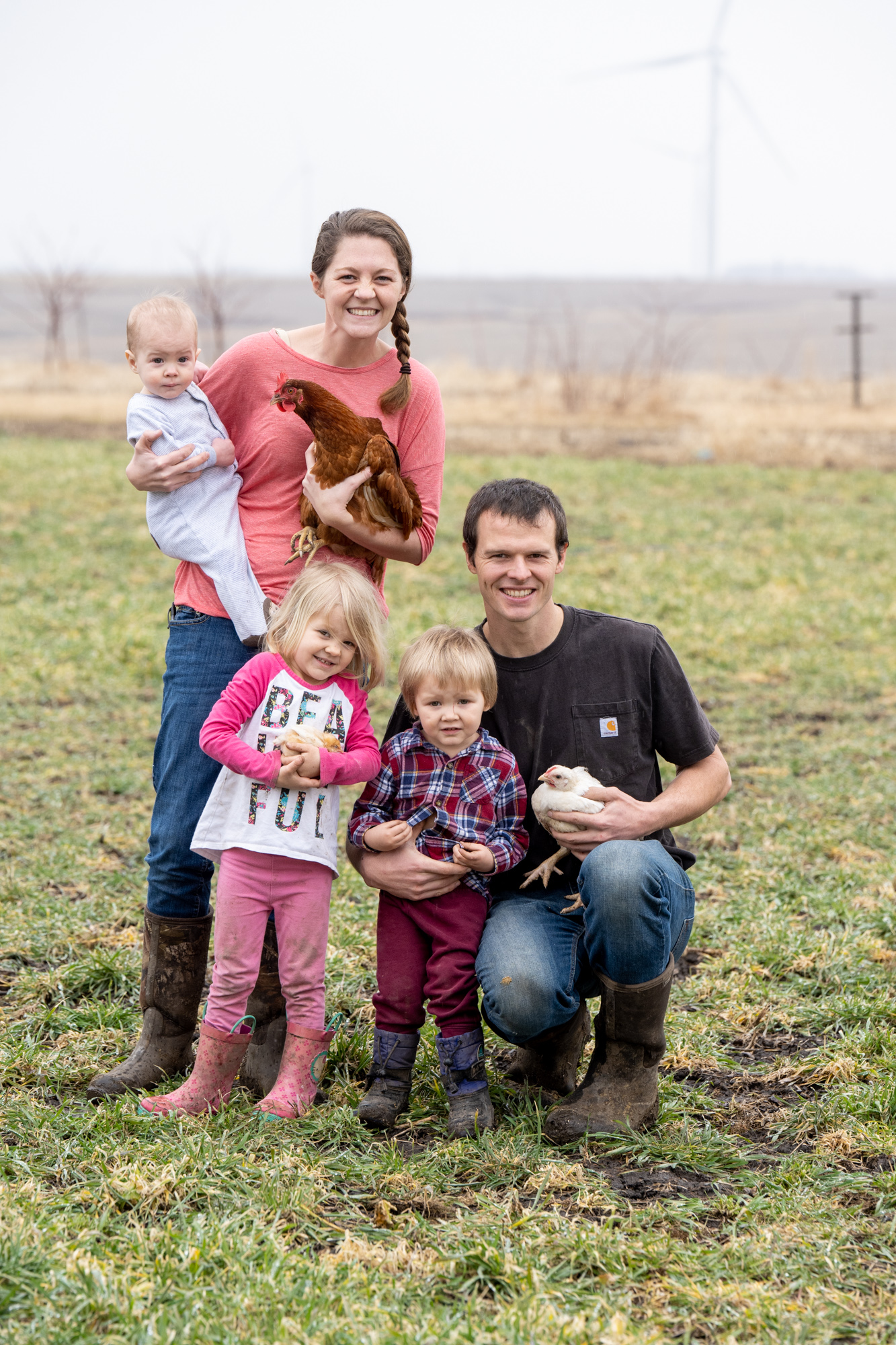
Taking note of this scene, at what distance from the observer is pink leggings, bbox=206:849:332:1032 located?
3006mm

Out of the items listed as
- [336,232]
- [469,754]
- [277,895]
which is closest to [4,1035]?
[277,895]

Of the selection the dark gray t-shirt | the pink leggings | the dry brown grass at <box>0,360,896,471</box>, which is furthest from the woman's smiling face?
the dry brown grass at <box>0,360,896,471</box>

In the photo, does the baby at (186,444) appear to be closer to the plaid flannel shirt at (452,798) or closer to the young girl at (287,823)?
the young girl at (287,823)

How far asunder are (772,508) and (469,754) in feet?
36.2

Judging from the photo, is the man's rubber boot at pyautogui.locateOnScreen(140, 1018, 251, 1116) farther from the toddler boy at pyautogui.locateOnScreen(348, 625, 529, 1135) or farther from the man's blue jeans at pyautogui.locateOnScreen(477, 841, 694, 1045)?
the man's blue jeans at pyautogui.locateOnScreen(477, 841, 694, 1045)

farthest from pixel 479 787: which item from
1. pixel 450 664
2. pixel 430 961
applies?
pixel 430 961

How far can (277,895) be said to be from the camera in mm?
3025

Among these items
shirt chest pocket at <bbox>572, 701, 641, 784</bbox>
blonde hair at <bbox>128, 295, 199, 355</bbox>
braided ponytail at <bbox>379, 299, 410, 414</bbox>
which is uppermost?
blonde hair at <bbox>128, 295, 199, 355</bbox>

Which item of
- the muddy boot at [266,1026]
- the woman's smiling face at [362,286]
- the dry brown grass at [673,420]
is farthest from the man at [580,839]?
the dry brown grass at [673,420]

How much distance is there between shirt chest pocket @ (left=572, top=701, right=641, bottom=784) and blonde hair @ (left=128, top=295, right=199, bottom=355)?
1.33 meters

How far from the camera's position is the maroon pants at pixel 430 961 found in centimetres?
304

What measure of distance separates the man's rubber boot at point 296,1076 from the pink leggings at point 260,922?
0.37 ft

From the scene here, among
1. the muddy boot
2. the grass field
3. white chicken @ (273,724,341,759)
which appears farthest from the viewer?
the muddy boot

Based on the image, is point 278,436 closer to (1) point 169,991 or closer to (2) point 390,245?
(2) point 390,245
